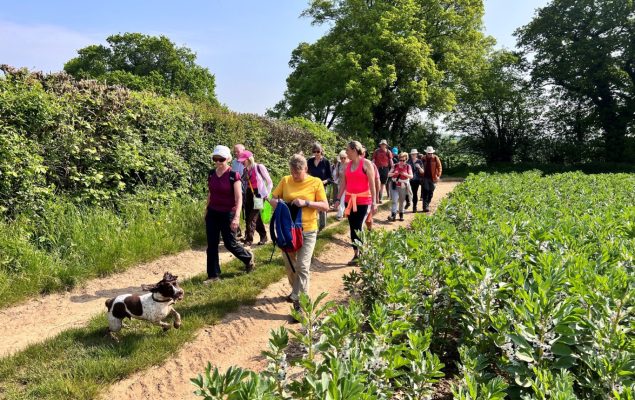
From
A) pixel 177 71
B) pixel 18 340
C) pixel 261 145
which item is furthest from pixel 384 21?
pixel 18 340

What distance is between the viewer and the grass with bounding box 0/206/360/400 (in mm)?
3582

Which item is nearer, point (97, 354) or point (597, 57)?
point (97, 354)

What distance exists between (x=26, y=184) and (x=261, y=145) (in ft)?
26.4

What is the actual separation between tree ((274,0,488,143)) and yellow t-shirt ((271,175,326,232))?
23.5 meters

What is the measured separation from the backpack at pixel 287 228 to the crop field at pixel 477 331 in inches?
42.5

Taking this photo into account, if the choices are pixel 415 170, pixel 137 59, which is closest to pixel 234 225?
pixel 415 170

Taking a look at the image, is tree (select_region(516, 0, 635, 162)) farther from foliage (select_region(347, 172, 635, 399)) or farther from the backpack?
the backpack

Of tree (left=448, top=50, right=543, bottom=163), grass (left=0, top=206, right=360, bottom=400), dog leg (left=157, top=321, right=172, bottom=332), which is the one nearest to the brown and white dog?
dog leg (left=157, top=321, right=172, bottom=332)

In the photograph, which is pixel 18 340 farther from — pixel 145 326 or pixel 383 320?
pixel 383 320

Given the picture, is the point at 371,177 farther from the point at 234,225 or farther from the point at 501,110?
the point at 501,110

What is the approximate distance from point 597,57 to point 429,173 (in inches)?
1051

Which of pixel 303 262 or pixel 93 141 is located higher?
pixel 93 141

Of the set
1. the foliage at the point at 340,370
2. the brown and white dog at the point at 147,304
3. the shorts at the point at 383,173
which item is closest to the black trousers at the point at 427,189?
the shorts at the point at 383,173

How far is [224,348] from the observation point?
4.54 metres
